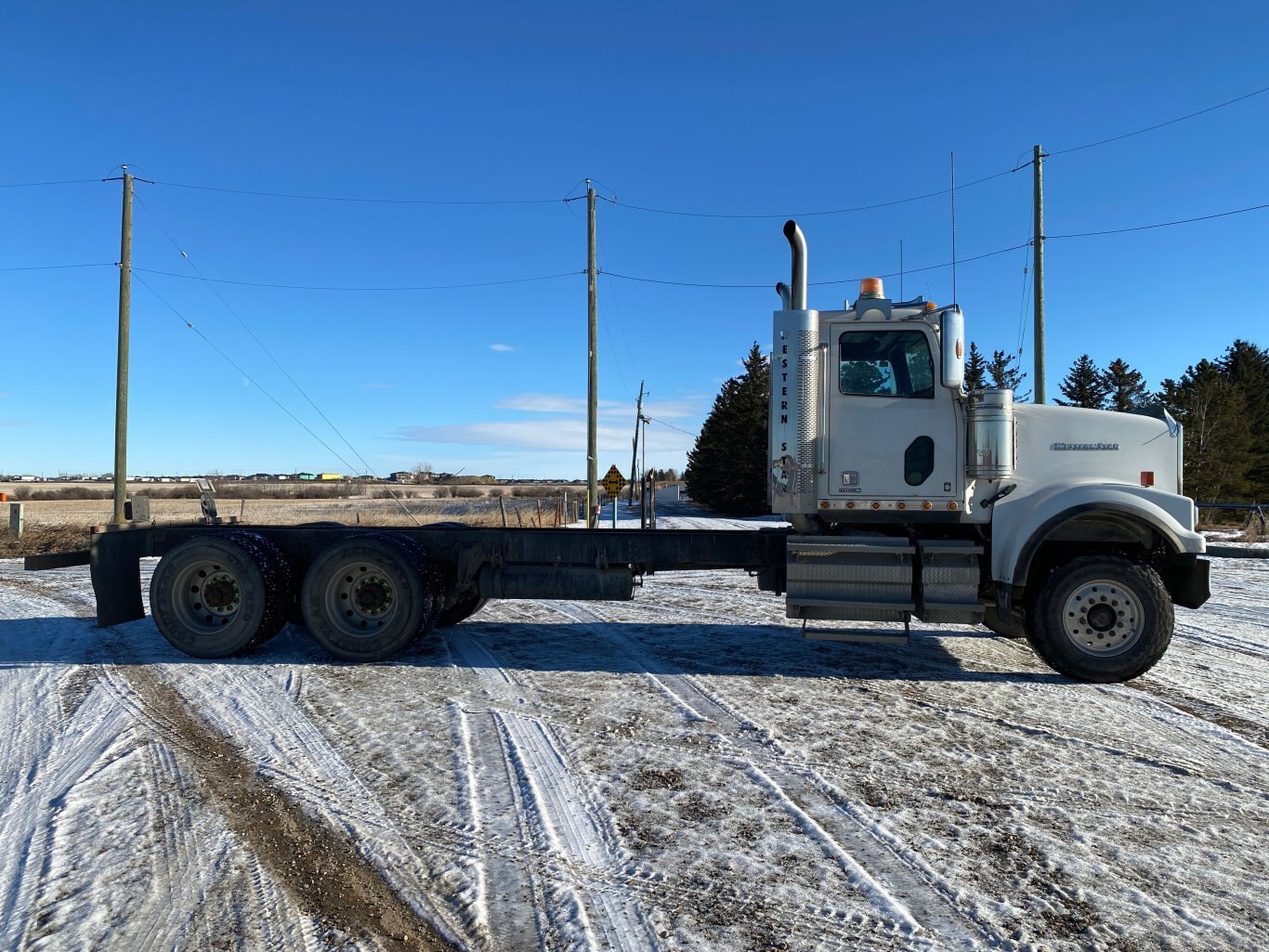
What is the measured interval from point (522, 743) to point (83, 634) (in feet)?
19.7

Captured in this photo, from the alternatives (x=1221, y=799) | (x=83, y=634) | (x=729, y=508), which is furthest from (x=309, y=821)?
(x=729, y=508)

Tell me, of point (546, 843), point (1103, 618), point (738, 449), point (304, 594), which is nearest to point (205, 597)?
point (304, 594)

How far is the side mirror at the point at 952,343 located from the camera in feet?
19.1

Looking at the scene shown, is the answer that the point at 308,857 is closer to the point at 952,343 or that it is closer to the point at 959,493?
the point at 959,493

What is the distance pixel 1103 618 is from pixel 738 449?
28.2m

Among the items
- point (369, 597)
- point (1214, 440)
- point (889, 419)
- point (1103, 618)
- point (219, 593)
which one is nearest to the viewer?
point (1103, 618)

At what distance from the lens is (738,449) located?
33.9 meters

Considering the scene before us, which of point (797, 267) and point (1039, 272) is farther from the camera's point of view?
point (1039, 272)

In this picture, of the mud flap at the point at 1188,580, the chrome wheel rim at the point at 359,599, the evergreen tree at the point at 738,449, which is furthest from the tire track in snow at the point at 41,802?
the evergreen tree at the point at 738,449

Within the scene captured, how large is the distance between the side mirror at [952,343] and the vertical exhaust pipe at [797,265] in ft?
3.75

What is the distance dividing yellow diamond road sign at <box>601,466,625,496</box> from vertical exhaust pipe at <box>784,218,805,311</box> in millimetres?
13746

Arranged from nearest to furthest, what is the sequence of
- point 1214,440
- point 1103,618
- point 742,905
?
point 742,905
point 1103,618
point 1214,440

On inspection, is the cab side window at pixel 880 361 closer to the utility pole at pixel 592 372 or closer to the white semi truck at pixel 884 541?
the white semi truck at pixel 884 541

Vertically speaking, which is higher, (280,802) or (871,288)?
(871,288)
